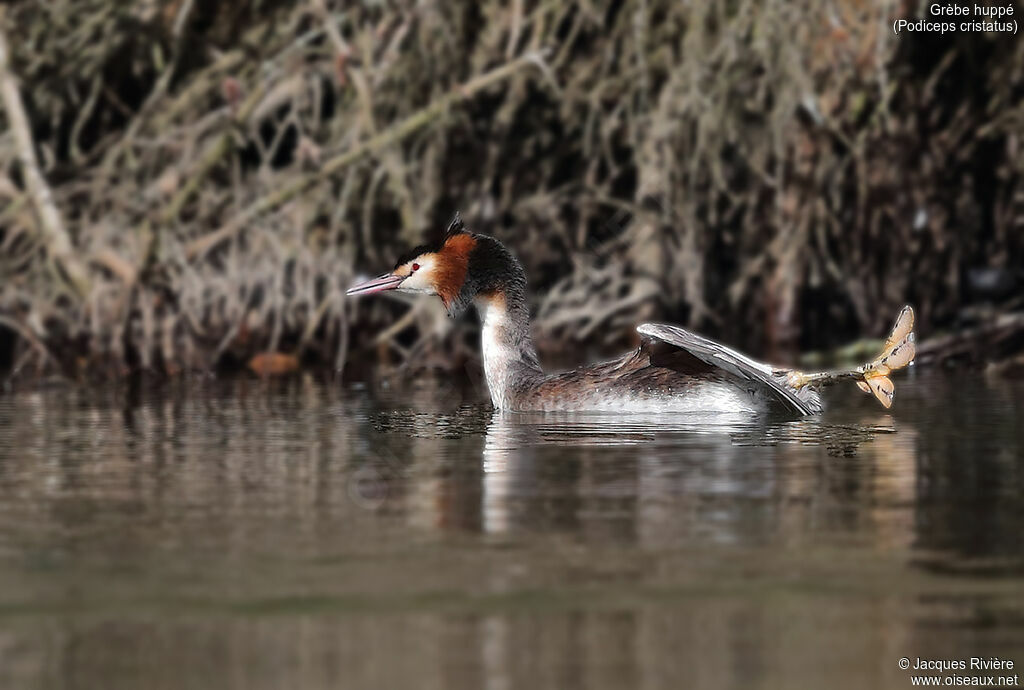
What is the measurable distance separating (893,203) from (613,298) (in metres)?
1.75

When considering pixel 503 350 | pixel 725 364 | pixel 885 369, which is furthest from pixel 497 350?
pixel 885 369

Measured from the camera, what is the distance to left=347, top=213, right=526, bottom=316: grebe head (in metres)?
8.85

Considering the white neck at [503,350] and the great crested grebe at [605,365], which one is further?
the white neck at [503,350]

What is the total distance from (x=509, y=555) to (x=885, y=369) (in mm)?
3336

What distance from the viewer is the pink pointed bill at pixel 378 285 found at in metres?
8.59

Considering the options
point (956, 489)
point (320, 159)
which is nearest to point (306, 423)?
point (956, 489)

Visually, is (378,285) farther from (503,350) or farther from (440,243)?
(503,350)

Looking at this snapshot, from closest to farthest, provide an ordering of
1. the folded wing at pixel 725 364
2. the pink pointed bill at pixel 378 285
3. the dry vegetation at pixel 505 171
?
the folded wing at pixel 725 364, the pink pointed bill at pixel 378 285, the dry vegetation at pixel 505 171

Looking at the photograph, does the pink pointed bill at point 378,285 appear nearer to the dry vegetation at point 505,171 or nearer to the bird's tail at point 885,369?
the dry vegetation at point 505,171

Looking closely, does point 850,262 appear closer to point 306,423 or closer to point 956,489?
point 306,423

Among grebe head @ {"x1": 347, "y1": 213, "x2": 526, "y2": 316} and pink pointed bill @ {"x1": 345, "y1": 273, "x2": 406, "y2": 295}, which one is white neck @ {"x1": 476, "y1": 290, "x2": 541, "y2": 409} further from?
pink pointed bill @ {"x1": 345, "y1": 273, "x2": 406, "y2": 295}

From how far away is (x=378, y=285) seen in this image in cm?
870

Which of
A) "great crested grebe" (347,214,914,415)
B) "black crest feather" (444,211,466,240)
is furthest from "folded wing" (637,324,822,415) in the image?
"black crest feather" (444,211,466,240)

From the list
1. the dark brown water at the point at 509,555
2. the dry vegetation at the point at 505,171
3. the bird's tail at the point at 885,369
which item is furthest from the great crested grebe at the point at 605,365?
A: the dry vegetation at the point at 505,171
